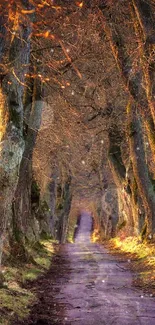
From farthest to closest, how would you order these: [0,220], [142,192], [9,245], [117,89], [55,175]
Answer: [55,175], [117,89], [142,192], [9,245], [0,220]

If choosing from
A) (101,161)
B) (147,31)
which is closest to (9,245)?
(147,31)

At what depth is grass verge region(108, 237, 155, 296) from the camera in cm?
1268

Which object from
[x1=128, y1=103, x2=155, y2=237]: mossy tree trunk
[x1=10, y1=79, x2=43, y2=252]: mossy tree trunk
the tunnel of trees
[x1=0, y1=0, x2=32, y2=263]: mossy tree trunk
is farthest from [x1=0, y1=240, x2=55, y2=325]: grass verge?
[x1=128, y1=103, x2=155, y2=237]: mossy tree trunk

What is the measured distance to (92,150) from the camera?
33.2 m

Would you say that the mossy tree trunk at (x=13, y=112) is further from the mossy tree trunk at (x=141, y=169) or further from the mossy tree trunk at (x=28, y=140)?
the mossy tree trunk at (x=141, y=169)

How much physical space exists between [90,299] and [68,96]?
11.8 metres

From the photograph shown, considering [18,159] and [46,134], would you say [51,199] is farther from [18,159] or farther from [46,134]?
[18,159]

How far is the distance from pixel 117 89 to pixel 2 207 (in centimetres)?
1648

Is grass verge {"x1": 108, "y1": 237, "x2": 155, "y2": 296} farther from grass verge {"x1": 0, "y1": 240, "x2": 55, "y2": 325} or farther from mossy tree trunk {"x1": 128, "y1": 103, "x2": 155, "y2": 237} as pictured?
grass verge {"x1": 0, "y1": 240, "x2": 55, "y2": 325}

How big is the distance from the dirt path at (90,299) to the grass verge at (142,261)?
1.22ft

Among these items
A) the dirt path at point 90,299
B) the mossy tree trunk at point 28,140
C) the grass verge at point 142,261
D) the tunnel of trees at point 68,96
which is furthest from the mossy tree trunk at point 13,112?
the mossy tree trunk at point 28,140

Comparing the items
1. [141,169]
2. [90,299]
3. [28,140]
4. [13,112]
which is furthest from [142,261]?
[13,112]

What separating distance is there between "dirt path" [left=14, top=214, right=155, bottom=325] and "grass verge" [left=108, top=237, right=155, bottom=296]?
1.22 ft

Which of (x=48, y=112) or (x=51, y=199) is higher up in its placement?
(x=48, y=112)
